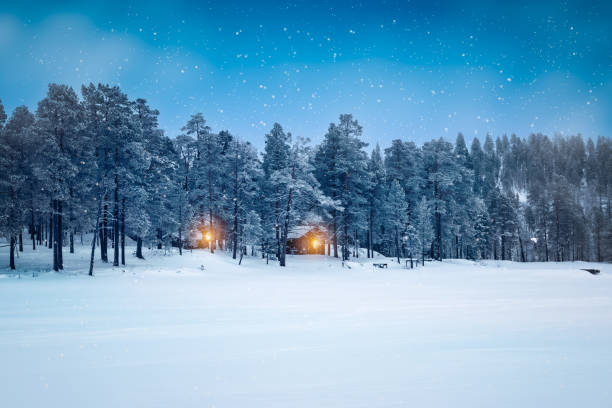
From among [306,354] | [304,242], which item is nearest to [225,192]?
[304,242]

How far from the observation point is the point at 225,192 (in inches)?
1695

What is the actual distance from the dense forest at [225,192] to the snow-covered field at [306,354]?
17732mm

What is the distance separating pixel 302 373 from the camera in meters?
5.23

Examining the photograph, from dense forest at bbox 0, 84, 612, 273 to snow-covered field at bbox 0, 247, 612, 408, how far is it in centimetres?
1773

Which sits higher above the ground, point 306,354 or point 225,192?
point 225,192

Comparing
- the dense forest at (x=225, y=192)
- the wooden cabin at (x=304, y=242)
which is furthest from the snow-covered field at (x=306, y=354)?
the wooden cabin at (x=304, y=242)

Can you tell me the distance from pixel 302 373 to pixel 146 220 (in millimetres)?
28861

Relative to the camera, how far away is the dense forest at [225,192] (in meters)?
26.5

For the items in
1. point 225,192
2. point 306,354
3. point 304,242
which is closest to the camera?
point 306,354

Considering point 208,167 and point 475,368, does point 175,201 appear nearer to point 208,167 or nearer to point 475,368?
point 208,167

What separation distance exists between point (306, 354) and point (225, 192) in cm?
3851

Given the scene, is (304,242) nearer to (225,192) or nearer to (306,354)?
(225,192)

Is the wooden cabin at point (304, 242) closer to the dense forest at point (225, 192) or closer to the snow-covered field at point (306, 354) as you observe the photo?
the dense forest at point (225, 192)

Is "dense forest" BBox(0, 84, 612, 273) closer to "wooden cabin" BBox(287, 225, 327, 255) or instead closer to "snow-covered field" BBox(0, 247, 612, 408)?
"wooden cabin" BBox(287, 225, 327, 255)
